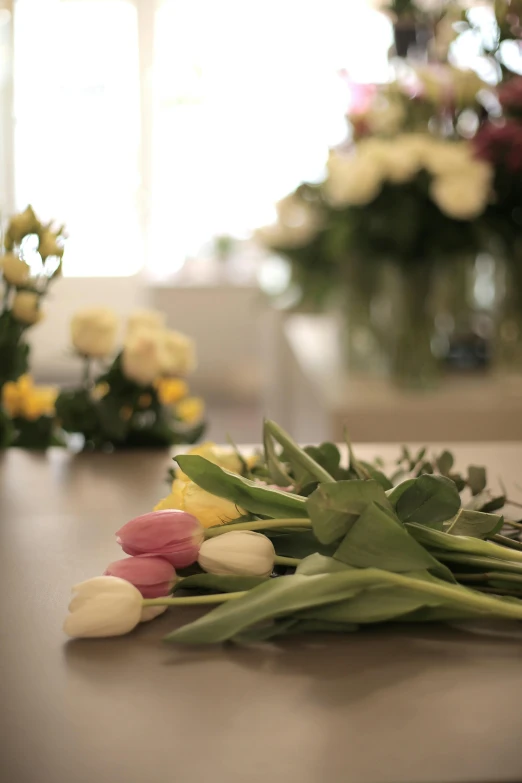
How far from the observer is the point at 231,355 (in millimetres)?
5570

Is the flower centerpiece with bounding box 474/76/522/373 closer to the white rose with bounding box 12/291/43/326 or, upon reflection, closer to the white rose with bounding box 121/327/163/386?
the white rose with bounding box 121/327/163/386

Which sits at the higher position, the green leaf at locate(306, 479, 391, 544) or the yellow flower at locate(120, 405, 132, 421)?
the green leaf at locate(306, 479, 391, 544)

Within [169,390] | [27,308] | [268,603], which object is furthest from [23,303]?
[268,603]

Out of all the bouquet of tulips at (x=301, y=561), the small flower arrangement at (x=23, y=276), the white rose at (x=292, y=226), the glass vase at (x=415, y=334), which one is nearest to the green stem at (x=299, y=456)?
the bouquet of tulips at (x=301, y=561)

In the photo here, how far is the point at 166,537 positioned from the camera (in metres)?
0.44

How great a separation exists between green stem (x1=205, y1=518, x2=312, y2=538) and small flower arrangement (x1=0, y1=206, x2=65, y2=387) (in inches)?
16.9

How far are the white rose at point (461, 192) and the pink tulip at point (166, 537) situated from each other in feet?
4.46

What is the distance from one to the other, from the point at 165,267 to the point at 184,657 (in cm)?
592

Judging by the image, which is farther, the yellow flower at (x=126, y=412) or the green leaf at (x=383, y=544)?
the yellow flower at (x=126, y=412)

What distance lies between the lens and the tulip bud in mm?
426

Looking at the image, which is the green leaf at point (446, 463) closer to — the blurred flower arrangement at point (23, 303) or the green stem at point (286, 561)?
the green stem at point (286, 561)

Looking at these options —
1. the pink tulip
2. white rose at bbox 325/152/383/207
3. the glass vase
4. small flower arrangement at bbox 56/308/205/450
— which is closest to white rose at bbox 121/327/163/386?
small flower arrangement at bbox 56/308/205/450

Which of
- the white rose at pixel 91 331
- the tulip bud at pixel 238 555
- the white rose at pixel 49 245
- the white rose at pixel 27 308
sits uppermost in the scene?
the white rose at pixel 49 245

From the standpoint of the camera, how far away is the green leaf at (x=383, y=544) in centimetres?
39
